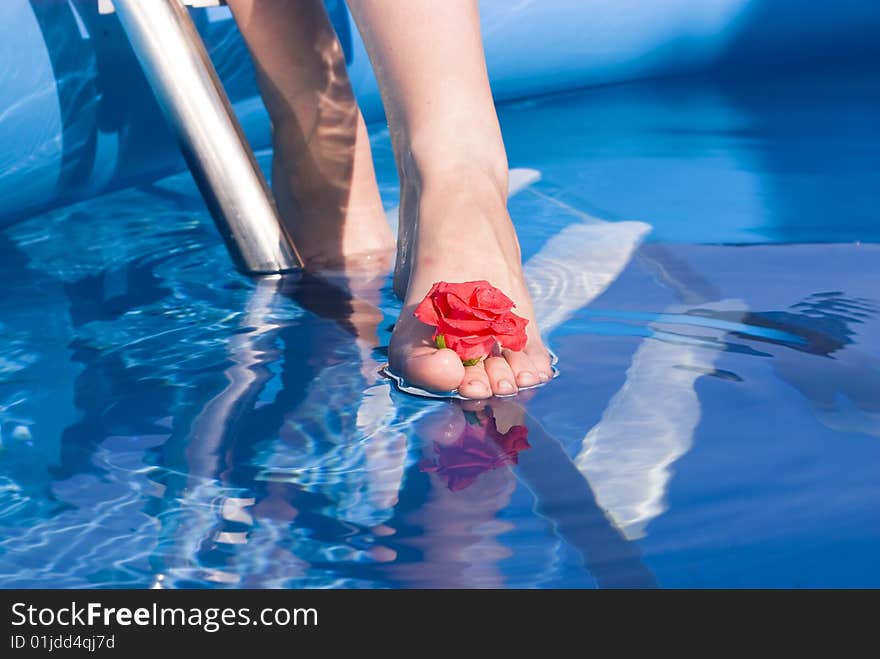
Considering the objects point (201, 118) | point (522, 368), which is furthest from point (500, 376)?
point (201, 118)

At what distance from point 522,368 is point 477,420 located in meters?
0.08

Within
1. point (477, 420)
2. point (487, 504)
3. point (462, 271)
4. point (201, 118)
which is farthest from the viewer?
point (201, 118)

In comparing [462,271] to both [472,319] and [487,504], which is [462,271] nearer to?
[472,319]

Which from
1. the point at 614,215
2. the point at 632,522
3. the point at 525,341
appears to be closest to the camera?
the point at 632,522

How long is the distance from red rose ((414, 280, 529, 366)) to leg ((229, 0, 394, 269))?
1.45 ft

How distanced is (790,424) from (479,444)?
24cm

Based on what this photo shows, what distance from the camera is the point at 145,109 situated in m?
1.66

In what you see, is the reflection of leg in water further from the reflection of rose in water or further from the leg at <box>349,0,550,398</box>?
the leg at <box>349,0,550,398</box>

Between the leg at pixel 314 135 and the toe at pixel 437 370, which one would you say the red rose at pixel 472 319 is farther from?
the leg at pixel 314 135

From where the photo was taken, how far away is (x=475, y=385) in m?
0.96

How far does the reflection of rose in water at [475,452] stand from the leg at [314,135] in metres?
0.54

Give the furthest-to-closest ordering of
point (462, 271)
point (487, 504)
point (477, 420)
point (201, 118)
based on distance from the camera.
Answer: point (201, 118), point (462, 271), point (477, 420), point (487, 504)
